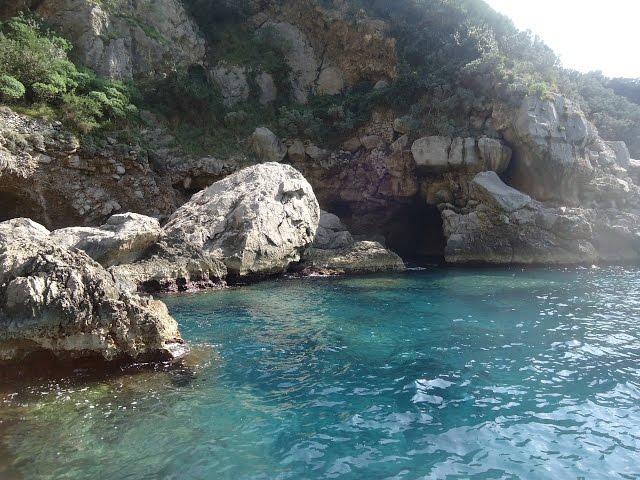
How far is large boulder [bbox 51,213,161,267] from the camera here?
16.3 m

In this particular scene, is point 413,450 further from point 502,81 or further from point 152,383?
point 502,81

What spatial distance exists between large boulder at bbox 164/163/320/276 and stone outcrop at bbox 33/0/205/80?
43.6 feet

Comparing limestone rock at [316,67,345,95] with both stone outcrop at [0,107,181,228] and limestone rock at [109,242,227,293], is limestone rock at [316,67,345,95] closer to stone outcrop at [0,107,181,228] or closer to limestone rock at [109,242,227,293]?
stone outcrop at [0,107,181,228]

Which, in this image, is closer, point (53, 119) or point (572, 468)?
point (572, 468)

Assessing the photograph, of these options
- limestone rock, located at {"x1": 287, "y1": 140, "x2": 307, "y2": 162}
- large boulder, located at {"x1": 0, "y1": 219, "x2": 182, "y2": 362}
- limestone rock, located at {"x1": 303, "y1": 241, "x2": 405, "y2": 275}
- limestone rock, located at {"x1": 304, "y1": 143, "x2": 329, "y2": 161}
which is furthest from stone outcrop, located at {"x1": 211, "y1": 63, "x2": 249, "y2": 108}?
large boulder, located at {"x1": 0, "y1": 219, "x2": 182, "y2": 362}

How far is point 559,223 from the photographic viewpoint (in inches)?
984

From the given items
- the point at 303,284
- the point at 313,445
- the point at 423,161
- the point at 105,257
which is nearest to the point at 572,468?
the point at 313,445

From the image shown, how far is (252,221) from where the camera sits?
62.7 feet

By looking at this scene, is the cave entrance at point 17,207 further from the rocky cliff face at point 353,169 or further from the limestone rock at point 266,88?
the limestone rock at point 266,88

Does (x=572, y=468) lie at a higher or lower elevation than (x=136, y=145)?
lower

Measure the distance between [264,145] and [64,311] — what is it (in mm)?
23258

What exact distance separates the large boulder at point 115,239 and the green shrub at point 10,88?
8707 mm

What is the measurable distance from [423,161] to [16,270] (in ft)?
78.6

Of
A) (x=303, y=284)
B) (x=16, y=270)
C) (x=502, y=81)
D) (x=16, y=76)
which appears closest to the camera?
(x=16, y=270)
